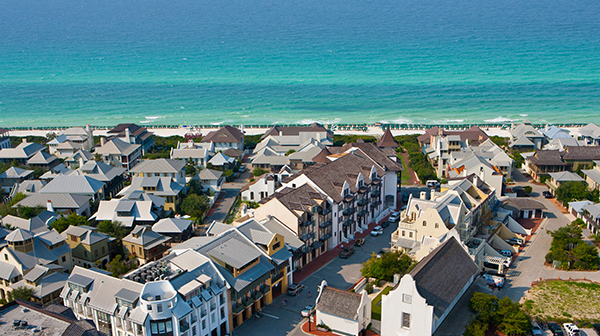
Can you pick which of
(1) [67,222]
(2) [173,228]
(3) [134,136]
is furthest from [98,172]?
(3) [134,136]

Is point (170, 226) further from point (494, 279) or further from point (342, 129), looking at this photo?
point (342, 129)

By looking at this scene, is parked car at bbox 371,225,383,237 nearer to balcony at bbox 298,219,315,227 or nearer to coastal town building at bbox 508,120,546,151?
balcony at bbox 298,219,315,227

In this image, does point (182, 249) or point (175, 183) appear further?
point (175, 183)

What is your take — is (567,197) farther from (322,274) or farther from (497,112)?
(497,112)

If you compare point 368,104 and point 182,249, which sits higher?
point 368,104

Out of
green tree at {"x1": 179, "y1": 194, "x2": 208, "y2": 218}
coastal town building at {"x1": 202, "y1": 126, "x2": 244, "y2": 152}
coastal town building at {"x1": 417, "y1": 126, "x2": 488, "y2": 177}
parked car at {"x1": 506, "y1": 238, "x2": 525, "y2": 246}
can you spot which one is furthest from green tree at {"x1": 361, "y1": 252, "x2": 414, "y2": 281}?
coastal town building at {"x1": 202, "y1": 126, "x2": 244, "y2": 152}

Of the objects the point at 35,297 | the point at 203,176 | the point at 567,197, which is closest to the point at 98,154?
the point at 203,176
